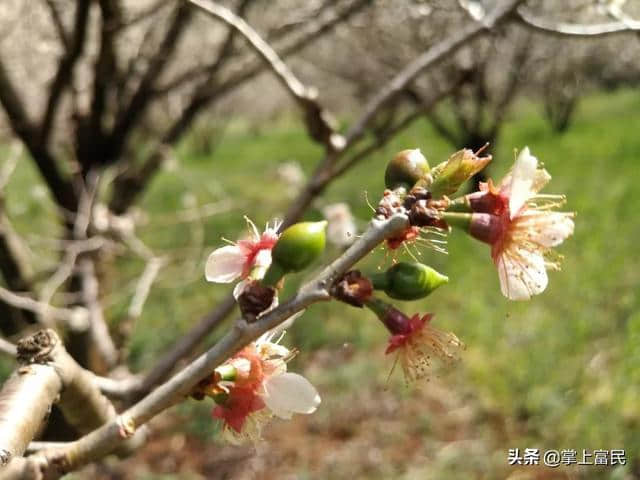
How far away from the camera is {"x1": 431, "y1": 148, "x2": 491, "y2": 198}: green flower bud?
2.20 feet

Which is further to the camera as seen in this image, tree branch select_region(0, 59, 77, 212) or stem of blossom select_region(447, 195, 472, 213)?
tree branch select_region(0, 59, 77, 212)

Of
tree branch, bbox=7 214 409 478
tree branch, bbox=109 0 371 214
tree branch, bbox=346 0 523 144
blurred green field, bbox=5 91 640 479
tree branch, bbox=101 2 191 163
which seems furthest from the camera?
blurred green field, bbox=5 91 640 479

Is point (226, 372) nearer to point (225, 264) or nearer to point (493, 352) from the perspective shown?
point (225, 264)

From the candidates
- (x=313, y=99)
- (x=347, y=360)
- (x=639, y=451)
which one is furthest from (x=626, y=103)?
(x=313, y=99)

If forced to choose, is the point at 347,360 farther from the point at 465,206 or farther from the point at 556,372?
the point at 465,206

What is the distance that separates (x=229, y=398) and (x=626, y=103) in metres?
15.8

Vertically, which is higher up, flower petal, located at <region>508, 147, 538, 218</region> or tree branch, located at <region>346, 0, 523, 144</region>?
flower petal, located at <region>508, 147, 538, 218</region>

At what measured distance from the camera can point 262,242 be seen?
0.75m

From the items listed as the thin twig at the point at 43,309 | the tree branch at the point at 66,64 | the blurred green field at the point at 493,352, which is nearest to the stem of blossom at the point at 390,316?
the blurred green field at the point at 493,352

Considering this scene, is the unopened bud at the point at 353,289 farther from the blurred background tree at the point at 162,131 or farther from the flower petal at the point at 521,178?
the blurred background tree at the point at 162,131

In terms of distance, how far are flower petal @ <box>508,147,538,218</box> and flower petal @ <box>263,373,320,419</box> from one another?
0.93ft

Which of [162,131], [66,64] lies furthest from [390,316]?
[162,131]

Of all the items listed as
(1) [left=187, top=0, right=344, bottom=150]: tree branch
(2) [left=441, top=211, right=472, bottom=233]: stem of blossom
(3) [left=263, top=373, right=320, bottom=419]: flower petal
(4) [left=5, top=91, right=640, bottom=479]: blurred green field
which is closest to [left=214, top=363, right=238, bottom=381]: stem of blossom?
(3) [left=263, top=373, right=320, bottom=419]: flower petal

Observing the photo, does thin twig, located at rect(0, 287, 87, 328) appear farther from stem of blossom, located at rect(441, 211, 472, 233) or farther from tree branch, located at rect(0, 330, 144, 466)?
stem of blossom, located at rect(441, 211, 472, 233)
